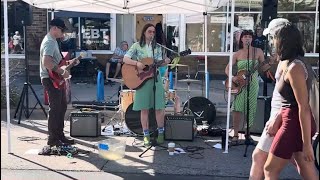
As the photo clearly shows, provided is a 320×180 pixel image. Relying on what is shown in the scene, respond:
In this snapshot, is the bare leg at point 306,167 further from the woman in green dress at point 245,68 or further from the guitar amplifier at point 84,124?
the guitar amplifier at point 84,124

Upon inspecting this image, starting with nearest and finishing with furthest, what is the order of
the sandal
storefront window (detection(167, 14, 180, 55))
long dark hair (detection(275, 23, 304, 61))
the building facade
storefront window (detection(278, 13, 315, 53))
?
1. long dark hair (detection(275, 23, 304, 61))
2. the sandal
3. the building facade
4. storefront window (detection(278, 13, 315, 53))
5. storefront window (detection(167, 14, 180, 55))

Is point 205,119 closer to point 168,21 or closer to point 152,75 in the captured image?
point 152,75

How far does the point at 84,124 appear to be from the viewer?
6.83 m

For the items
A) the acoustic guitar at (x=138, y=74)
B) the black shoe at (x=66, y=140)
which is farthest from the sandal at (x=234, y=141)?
the black shoe at (x=66, y=140)

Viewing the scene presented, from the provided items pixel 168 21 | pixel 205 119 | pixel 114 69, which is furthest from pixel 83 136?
pixel 168 21

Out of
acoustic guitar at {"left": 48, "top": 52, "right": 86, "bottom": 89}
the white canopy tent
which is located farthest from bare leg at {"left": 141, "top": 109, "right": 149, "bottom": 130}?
the white canopy tent

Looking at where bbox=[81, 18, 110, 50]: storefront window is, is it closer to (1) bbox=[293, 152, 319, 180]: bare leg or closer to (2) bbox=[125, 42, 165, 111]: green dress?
(2) bbox=[125, 42, 165, 111]: green dress

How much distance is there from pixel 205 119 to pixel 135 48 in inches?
88.1

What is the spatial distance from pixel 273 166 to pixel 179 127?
328 cm

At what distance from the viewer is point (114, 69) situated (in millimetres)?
13164

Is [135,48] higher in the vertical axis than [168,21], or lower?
lower

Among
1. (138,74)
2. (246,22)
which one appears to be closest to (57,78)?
(138,74)

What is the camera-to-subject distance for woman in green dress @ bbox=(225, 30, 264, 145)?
20.2 ft

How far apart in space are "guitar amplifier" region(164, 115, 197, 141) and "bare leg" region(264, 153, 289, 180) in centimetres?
315
